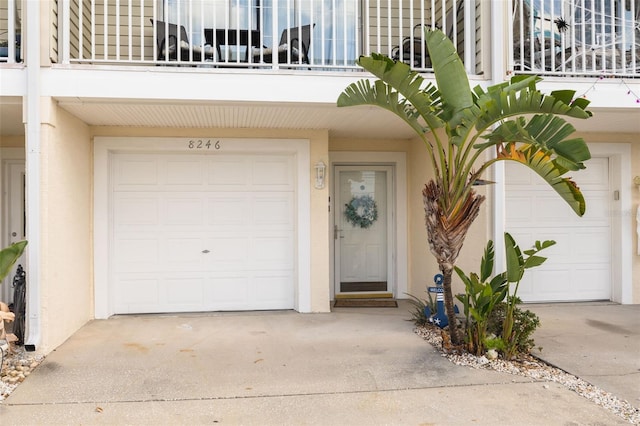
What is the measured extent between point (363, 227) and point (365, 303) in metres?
1.33

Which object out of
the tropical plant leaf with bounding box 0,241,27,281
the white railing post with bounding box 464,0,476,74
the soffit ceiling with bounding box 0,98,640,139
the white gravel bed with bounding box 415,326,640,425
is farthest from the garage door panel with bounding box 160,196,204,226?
the white railing post with bounding box 464,0,476,74

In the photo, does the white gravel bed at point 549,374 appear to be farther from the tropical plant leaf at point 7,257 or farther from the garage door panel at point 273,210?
the tropical plant leaf at point 7,257

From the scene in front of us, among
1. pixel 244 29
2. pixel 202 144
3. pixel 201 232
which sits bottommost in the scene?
pixel 201 232

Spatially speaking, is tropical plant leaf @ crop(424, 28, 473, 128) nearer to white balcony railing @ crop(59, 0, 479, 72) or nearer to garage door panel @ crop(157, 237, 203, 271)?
white balcony railing @ crop(59, 0, 479, 72)

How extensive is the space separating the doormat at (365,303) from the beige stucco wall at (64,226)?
3.70 m

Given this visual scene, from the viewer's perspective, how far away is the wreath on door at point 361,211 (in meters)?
8.11

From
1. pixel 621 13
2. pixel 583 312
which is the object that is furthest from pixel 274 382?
pixel 621 13

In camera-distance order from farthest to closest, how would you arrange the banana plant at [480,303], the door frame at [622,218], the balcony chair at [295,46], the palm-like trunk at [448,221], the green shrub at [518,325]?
the door frame at [622,218] < the balcony chair at [295,46] < the green shrub at [518,325] < the banana plant at [480,303] < the palm-like trunk at [448,221]

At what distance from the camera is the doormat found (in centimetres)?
745

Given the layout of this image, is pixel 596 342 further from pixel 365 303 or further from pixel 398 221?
pixel 398 221

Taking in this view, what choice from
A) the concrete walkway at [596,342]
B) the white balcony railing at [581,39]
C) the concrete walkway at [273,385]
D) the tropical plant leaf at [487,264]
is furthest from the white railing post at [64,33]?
the concrete walkway at [596,342]

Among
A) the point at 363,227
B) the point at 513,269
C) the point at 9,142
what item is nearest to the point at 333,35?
the point at 513,269

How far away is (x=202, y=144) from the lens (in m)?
6.77

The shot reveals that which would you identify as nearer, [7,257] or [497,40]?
[7,257]
